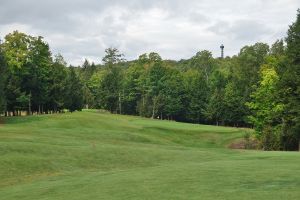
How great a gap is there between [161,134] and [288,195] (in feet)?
169

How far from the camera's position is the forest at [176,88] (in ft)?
191

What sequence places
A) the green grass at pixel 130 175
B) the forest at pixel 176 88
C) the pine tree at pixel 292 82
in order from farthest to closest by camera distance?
the forest at pixel 176 88 → the pine tree at pixel 292 82 → the green grass at pixel 130 175

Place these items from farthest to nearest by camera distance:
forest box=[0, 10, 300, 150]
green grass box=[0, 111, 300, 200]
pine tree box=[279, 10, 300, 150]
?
1. forest box=[0, 10, 300, 150]
2. pine tree box=[279, 10, 300, 150]
3. green grass box=[0, 111, 300, 200]

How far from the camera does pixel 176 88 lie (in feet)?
391

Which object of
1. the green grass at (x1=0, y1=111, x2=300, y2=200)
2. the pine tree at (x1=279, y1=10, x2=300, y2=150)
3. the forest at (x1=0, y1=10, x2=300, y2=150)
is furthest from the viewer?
the forest at (x1=0, y1=10, x2=300, y2=150)

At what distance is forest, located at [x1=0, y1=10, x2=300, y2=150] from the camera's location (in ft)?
191

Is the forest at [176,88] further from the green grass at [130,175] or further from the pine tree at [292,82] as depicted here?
the green grass at [130,175]

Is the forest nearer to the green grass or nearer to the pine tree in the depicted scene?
the pine tree

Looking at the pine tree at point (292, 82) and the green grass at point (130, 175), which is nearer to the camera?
the green grass at point (130, 175)

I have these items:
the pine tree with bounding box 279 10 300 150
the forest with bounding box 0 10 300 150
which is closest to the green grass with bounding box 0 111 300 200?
the pine tree with bounding box 279 10 300 150

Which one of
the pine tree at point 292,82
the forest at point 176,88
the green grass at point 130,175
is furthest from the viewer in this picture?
the forest at point 176,88

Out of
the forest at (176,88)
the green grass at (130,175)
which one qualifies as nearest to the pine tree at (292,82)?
the forest at (176,88)

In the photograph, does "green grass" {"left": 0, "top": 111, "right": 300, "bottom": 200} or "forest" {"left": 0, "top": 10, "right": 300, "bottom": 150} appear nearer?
"green grass" {"left": 0, "top": 111, "right": 300, "bottom": 200}

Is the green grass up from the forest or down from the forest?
down
